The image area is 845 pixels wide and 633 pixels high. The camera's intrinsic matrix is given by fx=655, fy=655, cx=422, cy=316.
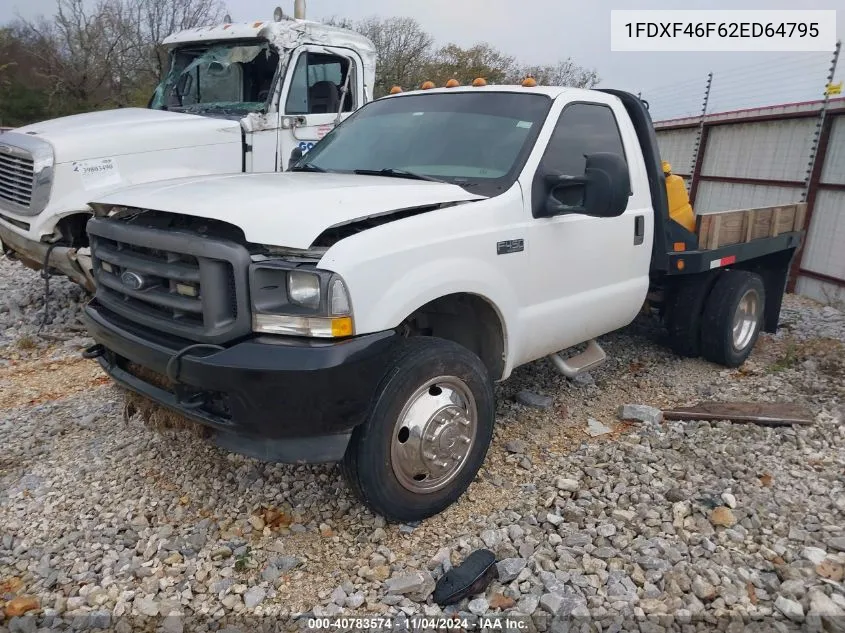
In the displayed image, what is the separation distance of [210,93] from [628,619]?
6358 mm

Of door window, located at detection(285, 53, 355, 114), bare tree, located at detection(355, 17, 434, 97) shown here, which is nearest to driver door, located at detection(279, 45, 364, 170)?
door window, located at detection(285, 53, 355, 114)

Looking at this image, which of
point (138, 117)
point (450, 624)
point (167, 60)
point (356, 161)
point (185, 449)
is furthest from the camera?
point (167, 60)

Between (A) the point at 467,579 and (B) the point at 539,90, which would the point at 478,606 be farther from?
(B) the point at 539,90

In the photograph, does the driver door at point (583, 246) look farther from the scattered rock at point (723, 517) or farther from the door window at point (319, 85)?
the door window at point (319, 85)

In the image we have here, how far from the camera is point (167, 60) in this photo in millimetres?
7402

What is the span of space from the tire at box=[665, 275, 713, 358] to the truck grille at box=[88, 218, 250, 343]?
12.7 ft

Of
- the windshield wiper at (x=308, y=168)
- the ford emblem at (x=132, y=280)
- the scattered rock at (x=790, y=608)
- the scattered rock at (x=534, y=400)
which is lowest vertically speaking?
the scattered rock at (x=534, y=400)

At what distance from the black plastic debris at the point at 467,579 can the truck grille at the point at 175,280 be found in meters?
1.34

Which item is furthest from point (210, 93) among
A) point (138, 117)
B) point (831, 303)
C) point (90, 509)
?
point (831, 303)

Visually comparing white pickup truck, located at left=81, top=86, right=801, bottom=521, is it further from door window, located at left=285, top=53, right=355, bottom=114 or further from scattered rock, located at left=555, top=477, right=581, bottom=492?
door window, located at left=285, top=53, right=355, bottom=114

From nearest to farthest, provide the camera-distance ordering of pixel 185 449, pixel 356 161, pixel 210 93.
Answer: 1. pixel 185 449
2. pixel 356 161
3. pixel 210 93

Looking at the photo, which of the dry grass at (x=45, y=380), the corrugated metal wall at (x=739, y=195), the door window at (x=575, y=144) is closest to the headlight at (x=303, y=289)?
the door window at (x=575, y=144)

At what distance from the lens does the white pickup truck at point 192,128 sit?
548cm

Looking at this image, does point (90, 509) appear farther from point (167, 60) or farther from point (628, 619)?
point (167, 60)
